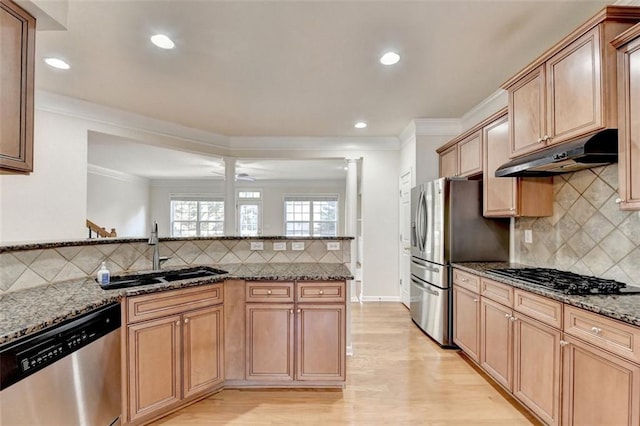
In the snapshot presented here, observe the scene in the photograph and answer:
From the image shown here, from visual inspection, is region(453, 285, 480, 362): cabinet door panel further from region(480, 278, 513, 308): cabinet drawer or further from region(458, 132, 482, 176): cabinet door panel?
region(458, 132, 482, 176): cabinet door panel

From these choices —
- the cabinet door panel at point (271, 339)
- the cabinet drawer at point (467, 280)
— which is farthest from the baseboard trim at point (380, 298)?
the cabinet door panel at point (271, 339)

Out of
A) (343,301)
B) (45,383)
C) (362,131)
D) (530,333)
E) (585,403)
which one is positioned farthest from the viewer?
(362,131)

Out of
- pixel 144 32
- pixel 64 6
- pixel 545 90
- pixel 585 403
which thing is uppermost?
pixel 144 32

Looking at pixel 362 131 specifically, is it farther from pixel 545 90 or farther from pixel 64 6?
pixel 64 6

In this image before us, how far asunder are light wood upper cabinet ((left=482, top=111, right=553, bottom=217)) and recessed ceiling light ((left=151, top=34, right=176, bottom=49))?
9.05 ft

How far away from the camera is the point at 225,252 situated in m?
2.90

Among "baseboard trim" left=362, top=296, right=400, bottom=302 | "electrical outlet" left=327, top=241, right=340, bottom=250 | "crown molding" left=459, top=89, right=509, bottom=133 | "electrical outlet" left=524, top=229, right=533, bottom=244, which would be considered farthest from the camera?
"baseboard trim" left=362, top=296, right=400, bottom=302

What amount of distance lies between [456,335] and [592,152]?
2.08 meters

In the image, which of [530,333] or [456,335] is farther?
[456,335]

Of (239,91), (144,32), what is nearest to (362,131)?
(239,91)

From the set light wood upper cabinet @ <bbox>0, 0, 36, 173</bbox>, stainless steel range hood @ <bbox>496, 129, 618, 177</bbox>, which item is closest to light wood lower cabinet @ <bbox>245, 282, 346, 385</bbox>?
light wood upper cabinet @ <bbox>0, 0, 36, 173</bbox>

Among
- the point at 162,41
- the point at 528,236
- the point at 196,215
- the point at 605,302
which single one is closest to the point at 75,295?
the point at 162,41

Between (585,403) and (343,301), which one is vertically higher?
(343,301)

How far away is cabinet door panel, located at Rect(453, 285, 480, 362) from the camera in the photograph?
2.69m
